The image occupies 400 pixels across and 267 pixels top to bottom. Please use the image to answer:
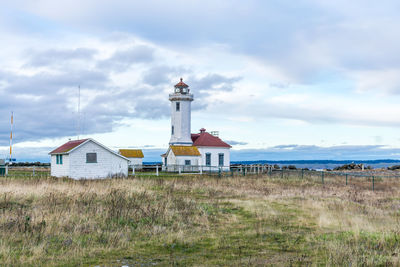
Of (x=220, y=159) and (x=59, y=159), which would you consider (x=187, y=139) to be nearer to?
(x=220, y=159)

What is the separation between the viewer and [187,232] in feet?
33.3

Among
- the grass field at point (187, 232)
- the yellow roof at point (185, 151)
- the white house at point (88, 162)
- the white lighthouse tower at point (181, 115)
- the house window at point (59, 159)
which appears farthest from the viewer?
the white lighthouse tower at point (181, 115)

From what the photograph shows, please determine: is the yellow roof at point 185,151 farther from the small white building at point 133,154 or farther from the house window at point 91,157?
the house window at point 91,157

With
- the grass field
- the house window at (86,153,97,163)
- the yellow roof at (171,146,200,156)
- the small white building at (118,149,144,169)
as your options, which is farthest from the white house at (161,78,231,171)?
the grass field

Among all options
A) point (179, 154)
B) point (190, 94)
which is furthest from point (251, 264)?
point (190, 94)

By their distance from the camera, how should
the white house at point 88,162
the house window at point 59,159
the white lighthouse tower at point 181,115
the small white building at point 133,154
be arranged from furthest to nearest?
the small white building at point 133,154
the white lighthouse tower at point 181,115
the house window at point 59,159
the white house at point 88,162

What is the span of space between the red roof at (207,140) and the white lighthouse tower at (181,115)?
104 cm

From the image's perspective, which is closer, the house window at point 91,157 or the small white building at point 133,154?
the house window at point 91,157

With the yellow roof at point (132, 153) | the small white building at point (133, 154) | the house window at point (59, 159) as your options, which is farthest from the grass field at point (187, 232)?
the yellow roof at point (132, 153)

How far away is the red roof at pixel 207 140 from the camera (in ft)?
157

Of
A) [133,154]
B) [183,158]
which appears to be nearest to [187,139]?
[183,158]

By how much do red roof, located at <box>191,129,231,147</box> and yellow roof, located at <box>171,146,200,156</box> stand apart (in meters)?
2.01

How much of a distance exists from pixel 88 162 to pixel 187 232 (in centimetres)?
2366

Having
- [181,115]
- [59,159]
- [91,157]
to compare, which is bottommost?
[59,159]
